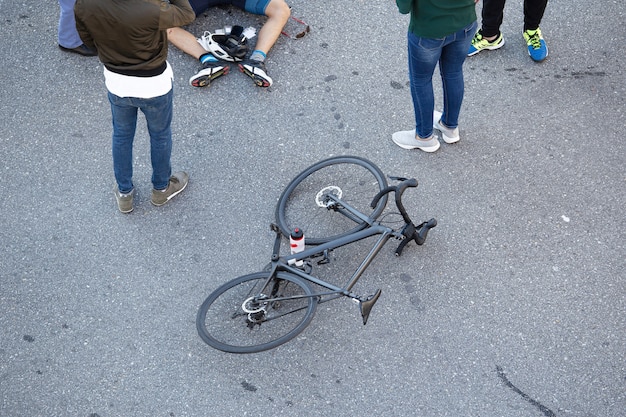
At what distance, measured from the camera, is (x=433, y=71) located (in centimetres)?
466

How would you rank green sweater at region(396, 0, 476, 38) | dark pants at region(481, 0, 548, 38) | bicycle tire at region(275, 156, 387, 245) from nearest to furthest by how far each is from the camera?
green sweater at region(396, 0, 476, 38), bicycle tire at region(275, 156, 387, 245), dark pants at region(481, 0, 548, 38)

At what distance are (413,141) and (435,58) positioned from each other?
755 millimetres

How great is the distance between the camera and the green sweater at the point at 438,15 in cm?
405

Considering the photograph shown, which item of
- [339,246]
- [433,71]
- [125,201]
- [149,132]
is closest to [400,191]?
[339,246]

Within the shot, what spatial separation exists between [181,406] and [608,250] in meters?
2.87

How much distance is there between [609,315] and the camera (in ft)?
13.5

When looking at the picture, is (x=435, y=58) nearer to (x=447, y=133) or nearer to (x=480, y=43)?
(x=447, y=133)

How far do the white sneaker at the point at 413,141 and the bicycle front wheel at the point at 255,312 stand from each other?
1.47 meters

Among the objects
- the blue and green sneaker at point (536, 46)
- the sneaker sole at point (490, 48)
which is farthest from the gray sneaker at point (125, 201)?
the blue and green sneaker at point (536, 46)

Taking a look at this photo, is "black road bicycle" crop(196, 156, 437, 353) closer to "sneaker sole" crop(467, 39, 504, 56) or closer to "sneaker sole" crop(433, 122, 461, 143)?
"sneaker sole" crop(433, 122, 461, 143)

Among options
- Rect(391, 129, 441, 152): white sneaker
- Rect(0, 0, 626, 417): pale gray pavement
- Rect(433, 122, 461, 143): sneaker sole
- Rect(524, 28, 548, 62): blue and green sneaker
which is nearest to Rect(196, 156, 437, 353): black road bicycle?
Rect(0, 0, 626, 417): pale gray pavement

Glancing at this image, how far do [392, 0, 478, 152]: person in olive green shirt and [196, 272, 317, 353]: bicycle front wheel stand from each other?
1555mm

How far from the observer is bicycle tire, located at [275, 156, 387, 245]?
178 inches

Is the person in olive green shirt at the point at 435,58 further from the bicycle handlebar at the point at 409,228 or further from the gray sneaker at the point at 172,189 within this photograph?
the gray sneaker at the point at 172,189
